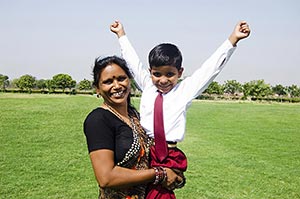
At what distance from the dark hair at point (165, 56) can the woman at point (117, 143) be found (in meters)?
0.18

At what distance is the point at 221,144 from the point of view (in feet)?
35.5

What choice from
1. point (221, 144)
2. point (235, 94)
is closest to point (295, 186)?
point (221, 144)

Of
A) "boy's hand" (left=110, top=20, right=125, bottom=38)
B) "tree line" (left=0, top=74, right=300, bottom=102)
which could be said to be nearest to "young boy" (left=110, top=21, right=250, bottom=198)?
"boy's hand" (left=110, top=20, right=125, bottom=38)

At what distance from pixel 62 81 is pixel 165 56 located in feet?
214

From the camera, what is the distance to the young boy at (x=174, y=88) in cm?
196

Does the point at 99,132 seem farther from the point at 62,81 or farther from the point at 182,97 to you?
the point at 62,81

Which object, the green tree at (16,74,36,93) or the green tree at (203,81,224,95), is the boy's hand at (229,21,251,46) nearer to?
the green tree at (203,81,224,95)

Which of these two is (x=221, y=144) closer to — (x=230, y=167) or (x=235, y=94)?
(x=230, y=167)

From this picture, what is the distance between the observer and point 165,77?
2.07 metres

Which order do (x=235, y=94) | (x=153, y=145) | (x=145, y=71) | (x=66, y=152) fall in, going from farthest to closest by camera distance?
(x=235, y=94), (x=66, y=152), (x=145, y=71), (x=153, y=145)

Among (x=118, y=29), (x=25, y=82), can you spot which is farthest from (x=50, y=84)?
(x=118, y=29)

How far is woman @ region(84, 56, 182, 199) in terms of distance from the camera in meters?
1.73

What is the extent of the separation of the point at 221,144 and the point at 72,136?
15.1 ft

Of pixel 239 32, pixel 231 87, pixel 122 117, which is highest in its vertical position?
pixel 239 32
